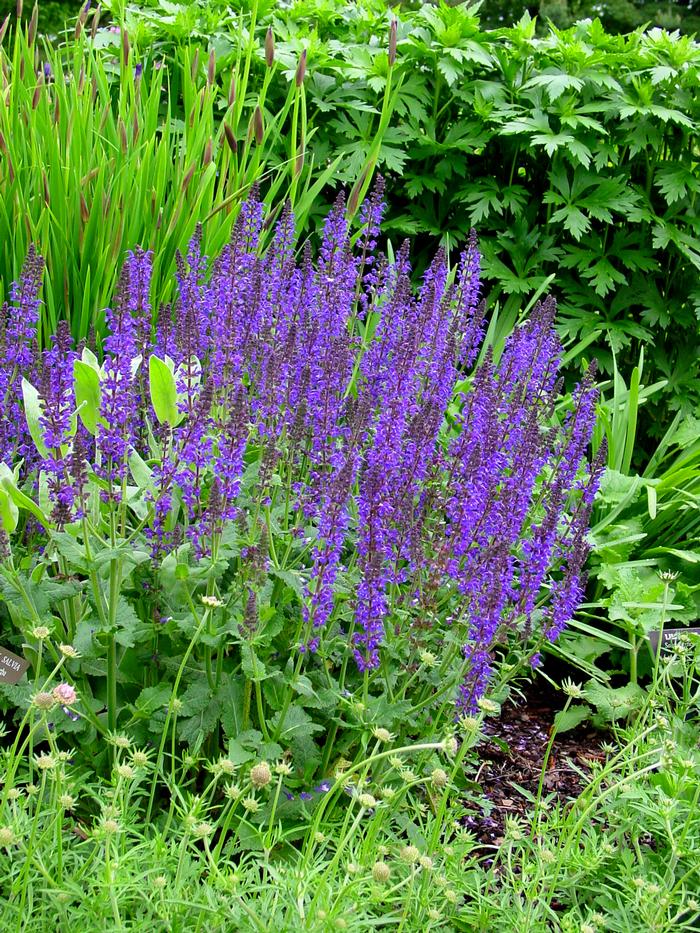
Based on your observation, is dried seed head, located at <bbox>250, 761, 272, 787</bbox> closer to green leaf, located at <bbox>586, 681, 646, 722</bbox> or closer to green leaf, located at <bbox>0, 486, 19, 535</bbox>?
green leaf, located at <bbox>0, 486, 19, 535</bbox>

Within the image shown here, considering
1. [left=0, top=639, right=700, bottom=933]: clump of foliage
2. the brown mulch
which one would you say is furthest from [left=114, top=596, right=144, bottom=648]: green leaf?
the brown mulch

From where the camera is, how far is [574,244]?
5387mm

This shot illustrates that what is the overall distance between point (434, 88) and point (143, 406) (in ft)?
10.4

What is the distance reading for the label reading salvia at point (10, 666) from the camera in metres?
2.22

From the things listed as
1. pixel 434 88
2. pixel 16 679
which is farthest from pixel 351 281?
pixel 434 88

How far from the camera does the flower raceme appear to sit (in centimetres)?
232

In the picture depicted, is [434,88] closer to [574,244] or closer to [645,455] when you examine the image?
[574,244]

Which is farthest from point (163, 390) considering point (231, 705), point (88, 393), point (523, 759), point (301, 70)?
point (301, 70)

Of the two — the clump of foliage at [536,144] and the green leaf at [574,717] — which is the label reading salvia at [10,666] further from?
the clump of foliage at [536,144]

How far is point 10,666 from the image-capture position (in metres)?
2.23

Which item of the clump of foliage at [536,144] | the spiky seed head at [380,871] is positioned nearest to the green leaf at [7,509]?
the spiky seed head at [380,871]

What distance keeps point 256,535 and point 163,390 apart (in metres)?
0.42

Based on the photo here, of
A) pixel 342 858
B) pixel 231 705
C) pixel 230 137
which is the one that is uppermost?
pixel 230 137

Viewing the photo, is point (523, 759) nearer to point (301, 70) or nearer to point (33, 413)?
point (33, 413)
